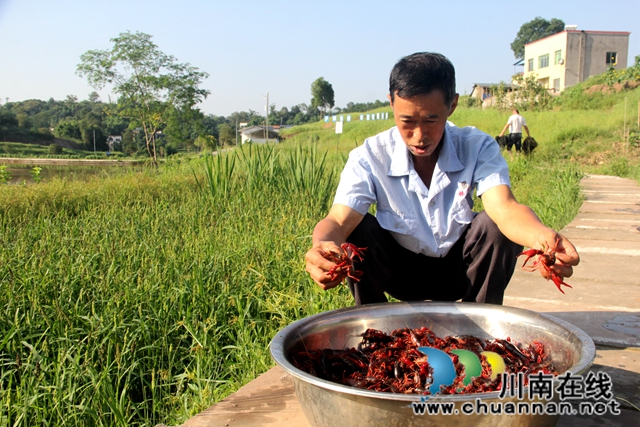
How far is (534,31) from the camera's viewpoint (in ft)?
292

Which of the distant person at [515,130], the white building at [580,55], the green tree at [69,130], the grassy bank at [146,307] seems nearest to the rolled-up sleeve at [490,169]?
the grassy bank at [146,307]

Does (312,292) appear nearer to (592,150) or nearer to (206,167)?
(206,167)

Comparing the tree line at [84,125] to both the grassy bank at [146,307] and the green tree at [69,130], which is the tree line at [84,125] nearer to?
the green tree at [69,130]

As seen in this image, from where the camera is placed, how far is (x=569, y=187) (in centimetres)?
671

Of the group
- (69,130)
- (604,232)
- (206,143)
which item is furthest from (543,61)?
(604,232)

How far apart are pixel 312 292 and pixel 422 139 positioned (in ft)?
4.50

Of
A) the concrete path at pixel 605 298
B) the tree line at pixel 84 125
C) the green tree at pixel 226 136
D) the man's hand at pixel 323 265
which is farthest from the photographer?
the tree line at pixel 84 125

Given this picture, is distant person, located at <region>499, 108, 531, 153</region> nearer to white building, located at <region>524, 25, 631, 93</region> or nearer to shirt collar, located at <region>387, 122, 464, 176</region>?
shirt collar, located at <region>387, 122, 464, 176</region>

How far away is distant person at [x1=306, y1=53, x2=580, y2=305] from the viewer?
6.41 ft

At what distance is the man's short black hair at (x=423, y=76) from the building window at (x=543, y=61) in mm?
55879

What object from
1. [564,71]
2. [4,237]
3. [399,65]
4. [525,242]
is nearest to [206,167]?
[4,237]

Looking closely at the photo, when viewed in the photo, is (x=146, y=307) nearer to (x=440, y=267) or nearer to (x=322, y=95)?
(x=440, y=267)

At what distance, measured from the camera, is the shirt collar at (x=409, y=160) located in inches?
86.2

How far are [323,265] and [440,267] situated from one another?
0.86 meters
